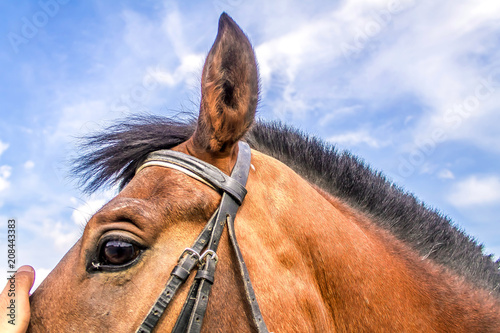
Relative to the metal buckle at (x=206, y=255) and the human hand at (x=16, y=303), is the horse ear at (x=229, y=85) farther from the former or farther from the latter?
the human hand at (x=16, y=303)

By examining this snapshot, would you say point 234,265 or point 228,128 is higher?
point 228,128

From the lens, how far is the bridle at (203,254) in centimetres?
207

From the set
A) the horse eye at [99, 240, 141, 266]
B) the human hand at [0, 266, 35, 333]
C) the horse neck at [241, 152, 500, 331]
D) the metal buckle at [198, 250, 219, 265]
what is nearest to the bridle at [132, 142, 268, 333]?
the metal buckle at [198, 250, 219, 265]

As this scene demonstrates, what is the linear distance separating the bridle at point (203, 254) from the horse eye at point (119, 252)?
0.25 m

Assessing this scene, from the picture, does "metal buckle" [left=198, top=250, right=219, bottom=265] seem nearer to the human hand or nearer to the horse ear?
the horse ear

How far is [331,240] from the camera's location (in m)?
2.69

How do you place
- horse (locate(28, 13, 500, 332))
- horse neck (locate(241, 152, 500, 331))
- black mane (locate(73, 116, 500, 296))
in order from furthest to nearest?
black mane (locate(73, 116, 500, 296))
horse neck (locate(241, 152, 500, 331))
horse (locate(28, 13, 500, 332))

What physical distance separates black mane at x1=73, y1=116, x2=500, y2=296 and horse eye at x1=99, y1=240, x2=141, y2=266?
38.4 inches

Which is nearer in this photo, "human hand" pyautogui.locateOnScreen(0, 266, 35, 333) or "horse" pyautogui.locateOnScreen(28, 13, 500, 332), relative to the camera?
"human hand" pyautogui.locateOnScreen(0, 266, 35, 333)

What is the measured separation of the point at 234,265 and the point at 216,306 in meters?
0.25

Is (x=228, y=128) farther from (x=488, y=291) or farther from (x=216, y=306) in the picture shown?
(x=488, y=291)

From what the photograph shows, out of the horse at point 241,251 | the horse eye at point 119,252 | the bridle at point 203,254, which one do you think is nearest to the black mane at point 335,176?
the horse at point 241,251

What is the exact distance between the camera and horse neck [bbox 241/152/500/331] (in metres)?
2.52

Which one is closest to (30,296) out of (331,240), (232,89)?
(232,89)
